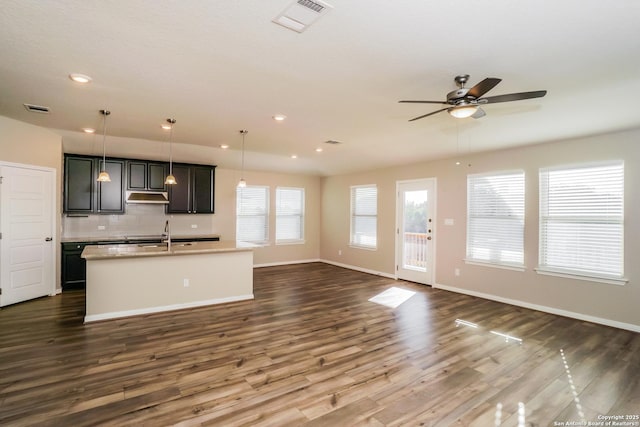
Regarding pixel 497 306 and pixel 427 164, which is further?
pixel 427 164

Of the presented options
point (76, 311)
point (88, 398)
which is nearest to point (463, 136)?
point (88, 398)

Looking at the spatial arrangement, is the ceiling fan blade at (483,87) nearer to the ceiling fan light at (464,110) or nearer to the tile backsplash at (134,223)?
the ceiling fan light at (464,110)

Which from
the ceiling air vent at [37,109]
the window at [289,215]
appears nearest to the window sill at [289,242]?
the window at [289,215]

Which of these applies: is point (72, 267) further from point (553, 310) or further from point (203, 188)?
point (553, 310)

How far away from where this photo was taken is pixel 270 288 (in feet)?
19.6

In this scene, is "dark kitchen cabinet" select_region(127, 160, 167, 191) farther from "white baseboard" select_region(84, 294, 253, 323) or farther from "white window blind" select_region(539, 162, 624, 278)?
"white window blind" select_region(539, 162, 624, 278)

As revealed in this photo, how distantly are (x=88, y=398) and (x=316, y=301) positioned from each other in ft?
10.6

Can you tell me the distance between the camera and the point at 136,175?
6.45m

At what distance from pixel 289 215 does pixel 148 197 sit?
3538 millimetres

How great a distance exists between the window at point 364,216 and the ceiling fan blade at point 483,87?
5.10 meters

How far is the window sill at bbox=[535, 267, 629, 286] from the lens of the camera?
411 cm

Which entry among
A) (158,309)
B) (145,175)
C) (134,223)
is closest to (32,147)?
(145,175)

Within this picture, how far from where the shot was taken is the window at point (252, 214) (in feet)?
26.2

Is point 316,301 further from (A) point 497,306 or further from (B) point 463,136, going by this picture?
(B) point 463,136
